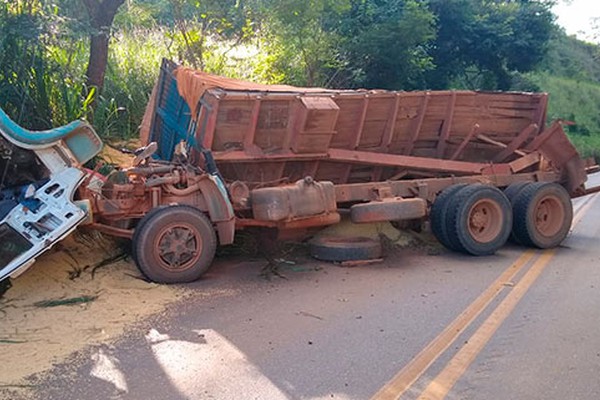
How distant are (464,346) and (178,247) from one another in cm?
313

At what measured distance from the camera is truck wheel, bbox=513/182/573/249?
9492 mm

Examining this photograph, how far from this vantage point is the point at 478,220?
9148mm

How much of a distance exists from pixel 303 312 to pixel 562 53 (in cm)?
5044

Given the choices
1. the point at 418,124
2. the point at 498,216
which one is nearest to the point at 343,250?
the point at 498,216

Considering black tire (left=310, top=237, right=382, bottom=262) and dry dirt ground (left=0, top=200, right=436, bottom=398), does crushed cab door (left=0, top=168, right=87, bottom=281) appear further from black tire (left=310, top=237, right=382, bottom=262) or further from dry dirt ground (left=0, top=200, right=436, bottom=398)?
black tire (left=310, top=237, right=382, bottom=262)

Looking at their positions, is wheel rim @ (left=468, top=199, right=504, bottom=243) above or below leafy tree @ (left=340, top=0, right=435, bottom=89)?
below

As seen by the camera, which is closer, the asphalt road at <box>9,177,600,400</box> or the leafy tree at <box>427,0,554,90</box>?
the asphalt road at <box>9,177,600,400</box>

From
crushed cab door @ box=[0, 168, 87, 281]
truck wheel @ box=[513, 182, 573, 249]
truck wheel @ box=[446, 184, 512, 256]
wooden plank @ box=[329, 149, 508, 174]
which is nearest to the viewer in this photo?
crushed cab door @ box=[0, 168, 87, 281]

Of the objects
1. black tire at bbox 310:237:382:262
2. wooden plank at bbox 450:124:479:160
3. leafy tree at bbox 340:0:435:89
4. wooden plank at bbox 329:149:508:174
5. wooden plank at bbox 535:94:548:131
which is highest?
leafy tree at bbox 340:0:435:89

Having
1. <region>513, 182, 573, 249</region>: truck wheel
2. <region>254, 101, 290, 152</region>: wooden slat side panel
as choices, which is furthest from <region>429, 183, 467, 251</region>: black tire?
<region>254, 101, 290, 152</region>: wooden slat side panel

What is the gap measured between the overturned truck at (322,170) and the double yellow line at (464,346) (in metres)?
1.52

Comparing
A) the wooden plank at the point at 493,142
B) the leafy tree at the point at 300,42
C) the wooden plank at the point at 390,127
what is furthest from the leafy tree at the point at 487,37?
the wooden plank at the point at 390,127

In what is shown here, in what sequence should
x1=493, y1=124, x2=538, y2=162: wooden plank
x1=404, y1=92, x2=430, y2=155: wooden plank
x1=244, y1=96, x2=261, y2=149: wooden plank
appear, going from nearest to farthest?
x1=244, y1=96, x2=261, y2=149: wooden plank, x1=404, y1=92, x2=430, y2=155: wooden plank, x1=493, y1=124, x2=538, y2=162: wooden plank

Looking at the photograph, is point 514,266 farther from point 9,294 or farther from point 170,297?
point 9,294
